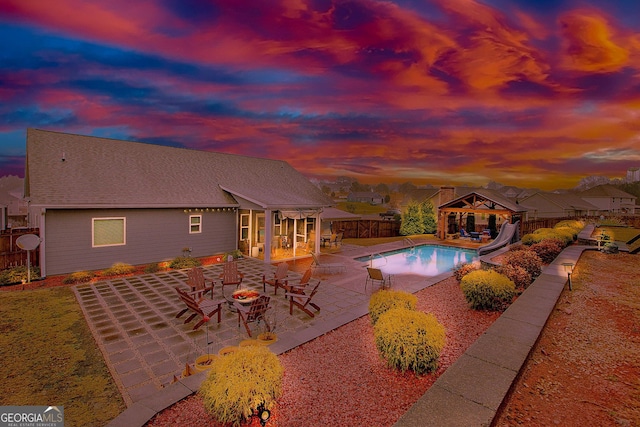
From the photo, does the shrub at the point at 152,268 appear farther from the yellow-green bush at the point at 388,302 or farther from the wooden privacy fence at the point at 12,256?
the yellow-green bush at the point at 388,302

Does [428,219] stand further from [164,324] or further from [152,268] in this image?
[164,324]

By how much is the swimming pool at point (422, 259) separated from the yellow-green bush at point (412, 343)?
922 centimetres

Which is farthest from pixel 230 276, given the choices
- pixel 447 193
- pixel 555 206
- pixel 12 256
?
pixel 555 206

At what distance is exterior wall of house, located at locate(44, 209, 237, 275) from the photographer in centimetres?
1237

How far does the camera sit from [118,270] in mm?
13125

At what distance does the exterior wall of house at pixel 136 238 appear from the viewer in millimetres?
12367

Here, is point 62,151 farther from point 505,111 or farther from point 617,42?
point 505,111

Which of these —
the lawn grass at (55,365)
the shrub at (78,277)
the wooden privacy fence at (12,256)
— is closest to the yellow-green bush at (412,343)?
the lawn grass at (55,365)

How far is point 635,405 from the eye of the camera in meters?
4.05

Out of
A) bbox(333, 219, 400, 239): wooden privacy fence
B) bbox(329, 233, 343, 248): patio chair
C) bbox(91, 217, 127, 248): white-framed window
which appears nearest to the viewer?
bbox(91, 217, 127, 248): white-framed window

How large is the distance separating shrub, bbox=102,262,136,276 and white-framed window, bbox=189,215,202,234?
3460 mm

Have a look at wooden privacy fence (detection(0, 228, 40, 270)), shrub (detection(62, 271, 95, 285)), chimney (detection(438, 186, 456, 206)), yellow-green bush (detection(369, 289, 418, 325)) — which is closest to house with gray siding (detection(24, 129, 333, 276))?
shrub (detection(62, 271, 95, 285))

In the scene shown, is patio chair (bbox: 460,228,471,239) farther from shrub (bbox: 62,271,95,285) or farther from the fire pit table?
shrub (bbox: 62,271,95,285)

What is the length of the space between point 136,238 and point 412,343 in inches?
557
